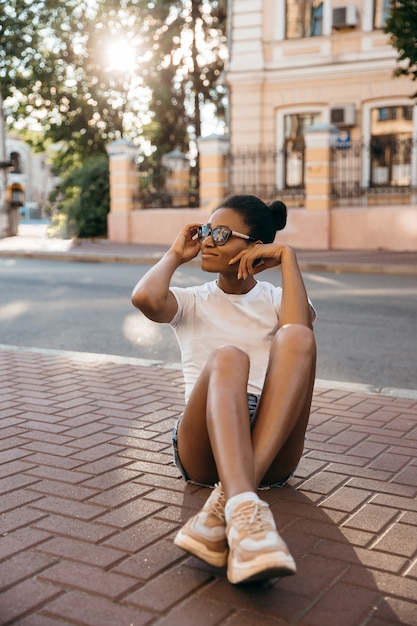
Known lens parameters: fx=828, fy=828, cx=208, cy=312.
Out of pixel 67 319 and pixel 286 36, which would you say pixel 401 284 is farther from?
pixel 286 36

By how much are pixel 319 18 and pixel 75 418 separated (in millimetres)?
19725

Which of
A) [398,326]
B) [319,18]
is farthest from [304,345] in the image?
[319,18]

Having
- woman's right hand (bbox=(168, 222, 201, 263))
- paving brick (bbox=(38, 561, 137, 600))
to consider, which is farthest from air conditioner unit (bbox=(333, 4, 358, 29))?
paving brick (bbox=(38, 561, 137, 600))

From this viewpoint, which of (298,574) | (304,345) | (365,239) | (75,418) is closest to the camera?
(298,574)

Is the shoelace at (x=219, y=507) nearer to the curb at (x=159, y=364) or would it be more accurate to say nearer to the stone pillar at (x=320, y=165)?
the curb at (x=159, y=364)

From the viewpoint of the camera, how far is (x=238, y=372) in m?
2.94

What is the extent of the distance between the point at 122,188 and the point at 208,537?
21.0 meters

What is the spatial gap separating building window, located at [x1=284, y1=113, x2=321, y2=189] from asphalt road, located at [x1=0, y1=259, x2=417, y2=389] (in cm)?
818

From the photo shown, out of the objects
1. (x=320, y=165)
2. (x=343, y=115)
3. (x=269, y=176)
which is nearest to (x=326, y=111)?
(x=343, y=115)

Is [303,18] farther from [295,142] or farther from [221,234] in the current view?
[221,234]

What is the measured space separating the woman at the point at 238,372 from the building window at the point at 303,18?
20.1 m

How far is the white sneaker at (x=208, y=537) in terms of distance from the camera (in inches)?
101

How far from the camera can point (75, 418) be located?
14.9 ft

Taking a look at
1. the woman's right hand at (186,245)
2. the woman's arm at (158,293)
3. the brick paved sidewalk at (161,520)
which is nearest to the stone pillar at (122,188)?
the brick paved sidewalk at (161,520)
